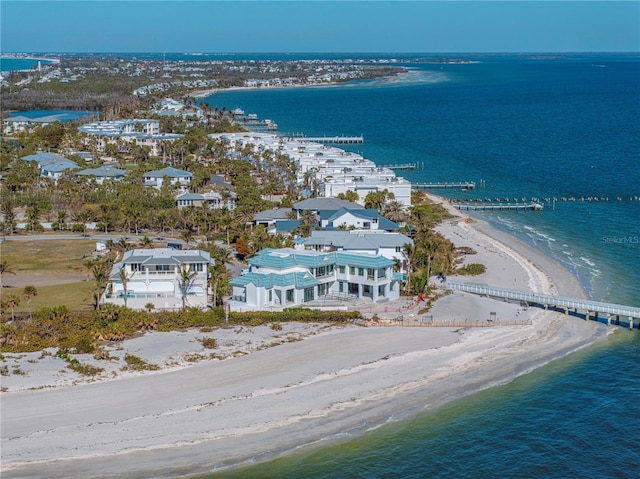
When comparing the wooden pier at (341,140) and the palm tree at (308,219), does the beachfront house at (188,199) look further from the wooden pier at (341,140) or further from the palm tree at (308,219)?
the wooden pier at (341,140)

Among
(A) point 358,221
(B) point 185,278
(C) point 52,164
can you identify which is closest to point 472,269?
(A) point 358,221

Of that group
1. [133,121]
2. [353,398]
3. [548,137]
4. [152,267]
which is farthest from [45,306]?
[548,137]

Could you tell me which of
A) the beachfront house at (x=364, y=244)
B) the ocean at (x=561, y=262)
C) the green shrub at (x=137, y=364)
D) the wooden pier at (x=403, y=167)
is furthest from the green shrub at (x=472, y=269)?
the wooden pier at (x=403, y=167)

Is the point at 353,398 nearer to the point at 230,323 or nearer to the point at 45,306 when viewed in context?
the point at 230,323

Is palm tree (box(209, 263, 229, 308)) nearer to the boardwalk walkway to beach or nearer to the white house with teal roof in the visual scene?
the white house with teal roof

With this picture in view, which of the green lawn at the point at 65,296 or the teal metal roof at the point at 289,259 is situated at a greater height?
the teal metal roof at the point at 289,259
